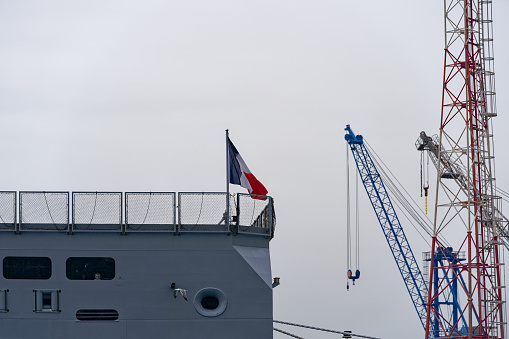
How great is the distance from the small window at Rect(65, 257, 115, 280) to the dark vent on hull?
1099mm

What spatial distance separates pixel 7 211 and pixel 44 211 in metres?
1.32

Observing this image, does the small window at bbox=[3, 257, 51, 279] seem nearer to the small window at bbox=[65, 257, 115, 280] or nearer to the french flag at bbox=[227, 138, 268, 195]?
the small window at bbox=[65, 257, 115, 280]

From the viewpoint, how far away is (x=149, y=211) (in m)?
31.6

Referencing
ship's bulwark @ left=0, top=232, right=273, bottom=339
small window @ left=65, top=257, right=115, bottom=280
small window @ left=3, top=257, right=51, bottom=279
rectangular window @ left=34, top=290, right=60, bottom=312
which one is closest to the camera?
ship's bulwark @ left=0, top=232, right=273, bottom=339

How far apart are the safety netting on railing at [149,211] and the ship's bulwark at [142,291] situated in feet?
1.02

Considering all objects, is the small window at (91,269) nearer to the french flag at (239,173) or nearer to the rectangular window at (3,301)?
the rectangular window at (3,301)

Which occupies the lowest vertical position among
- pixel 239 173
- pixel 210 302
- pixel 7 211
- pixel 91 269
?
pixel 210 302

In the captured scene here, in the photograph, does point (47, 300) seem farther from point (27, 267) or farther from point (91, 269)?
point (91, 269)

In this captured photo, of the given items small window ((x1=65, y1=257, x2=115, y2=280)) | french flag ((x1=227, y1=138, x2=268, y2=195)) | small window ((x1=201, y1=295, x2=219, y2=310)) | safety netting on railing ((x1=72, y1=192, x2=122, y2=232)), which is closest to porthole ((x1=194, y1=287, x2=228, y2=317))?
small window ((x1=201, y1=295, x2=219, y2=310))

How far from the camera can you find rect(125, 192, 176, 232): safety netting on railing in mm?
31328

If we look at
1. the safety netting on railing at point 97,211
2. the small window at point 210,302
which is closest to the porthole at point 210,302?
the small window at point 210,302

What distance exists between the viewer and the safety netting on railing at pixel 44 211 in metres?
31.4

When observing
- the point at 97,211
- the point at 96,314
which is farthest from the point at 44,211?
the point at 96,314

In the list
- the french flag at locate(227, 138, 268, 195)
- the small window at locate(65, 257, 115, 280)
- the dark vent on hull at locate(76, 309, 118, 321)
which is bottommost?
the dark vent on hull at locate(76, 309, 118, 321)
